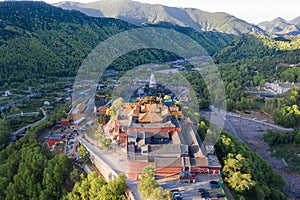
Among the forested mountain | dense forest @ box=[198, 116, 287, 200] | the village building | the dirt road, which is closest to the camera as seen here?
the village building

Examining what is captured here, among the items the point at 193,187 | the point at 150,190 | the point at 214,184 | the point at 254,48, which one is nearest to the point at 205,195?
the point at 193,187

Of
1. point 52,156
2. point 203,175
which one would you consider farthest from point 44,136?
point 203,175

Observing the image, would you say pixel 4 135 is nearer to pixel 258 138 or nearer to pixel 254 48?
pixel 258 138

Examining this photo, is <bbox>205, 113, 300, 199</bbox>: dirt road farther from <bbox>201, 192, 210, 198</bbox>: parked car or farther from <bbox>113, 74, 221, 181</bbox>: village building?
<bbox>201, 192, 210, 198</bbox>: parked car

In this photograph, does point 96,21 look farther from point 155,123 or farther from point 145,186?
point 145,186

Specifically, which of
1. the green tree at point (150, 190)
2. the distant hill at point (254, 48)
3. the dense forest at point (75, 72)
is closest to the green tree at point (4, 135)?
the dense forest at point (75, 72)

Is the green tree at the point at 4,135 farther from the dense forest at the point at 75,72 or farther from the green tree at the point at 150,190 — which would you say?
the green tree at the point at 150,190

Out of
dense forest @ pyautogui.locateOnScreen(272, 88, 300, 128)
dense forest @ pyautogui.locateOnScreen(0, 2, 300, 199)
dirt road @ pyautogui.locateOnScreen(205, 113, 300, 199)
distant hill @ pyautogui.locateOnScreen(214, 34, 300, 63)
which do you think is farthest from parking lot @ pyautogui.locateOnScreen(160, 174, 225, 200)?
distant hill @ pyautogui.locateOnScreen(214, 34, 300, 63)
